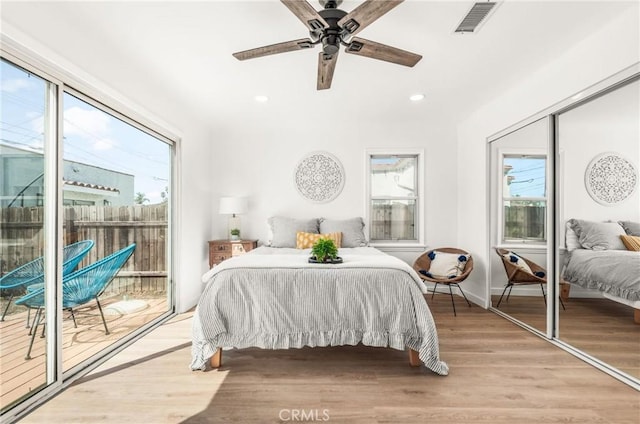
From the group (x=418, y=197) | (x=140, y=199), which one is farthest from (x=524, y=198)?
(x=140, y=199)

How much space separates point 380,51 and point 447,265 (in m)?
2.66

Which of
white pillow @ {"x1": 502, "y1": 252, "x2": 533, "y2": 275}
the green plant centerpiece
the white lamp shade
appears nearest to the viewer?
the green plant centerpiece

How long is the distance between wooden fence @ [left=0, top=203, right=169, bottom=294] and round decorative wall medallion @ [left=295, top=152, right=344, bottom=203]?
73.6 inches

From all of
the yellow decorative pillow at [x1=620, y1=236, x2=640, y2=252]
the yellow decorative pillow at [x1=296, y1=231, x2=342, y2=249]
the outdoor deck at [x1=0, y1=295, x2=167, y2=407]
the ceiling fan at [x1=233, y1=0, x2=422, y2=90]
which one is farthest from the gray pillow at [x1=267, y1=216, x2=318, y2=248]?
the yellow decorative pillow at [x1=620, y1=236, x2=640, y2=252]

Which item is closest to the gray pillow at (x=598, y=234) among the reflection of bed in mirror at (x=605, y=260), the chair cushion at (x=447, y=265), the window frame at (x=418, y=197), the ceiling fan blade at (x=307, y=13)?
the reflection of bed in mirror at (x=605, y=260)

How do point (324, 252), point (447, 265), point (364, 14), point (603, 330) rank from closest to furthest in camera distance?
point (364, 14) < point (603, 330) < point (324, 252) < point (447, 265)

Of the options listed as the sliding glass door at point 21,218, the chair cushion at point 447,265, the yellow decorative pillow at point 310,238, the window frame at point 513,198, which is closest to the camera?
the sliding glass door at point 21,218

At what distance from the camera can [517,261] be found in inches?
124

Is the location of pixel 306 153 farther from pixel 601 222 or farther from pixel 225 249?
pixel 601 222

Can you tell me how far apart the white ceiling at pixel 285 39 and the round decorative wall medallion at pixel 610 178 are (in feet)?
3.10

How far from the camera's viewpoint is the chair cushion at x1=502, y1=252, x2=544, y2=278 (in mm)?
3031

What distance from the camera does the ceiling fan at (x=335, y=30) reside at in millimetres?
1588

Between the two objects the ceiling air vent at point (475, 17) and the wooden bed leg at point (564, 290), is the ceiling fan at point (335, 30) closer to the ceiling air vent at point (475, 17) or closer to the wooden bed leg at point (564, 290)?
the ceiling air vent at point (475, 17)

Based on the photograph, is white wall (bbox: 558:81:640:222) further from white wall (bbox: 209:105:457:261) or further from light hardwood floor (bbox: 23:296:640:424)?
white wall (bbox: 209:105:457:261)
